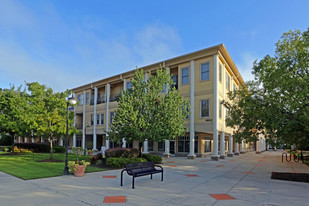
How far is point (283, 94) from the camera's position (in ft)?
36.9

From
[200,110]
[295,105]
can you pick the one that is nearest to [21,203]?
[295,105]

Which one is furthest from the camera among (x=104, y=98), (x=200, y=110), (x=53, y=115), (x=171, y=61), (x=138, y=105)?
(x=104, y=98)

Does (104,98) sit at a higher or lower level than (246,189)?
higher

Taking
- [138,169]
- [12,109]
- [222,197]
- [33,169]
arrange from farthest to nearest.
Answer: [12,109], [33,169], [138,169], [222,197]

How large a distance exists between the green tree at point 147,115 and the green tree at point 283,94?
478 centimetres

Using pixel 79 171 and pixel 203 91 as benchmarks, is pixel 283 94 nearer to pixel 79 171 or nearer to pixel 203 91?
pixel 79 171

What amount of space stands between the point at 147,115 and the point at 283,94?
8768 mm

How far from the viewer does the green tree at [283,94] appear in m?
10.6

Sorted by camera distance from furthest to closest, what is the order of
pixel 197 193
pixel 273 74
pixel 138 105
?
pixel 138 105
pixel 273 74
pixel 197 193

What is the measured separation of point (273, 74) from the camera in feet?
38.1

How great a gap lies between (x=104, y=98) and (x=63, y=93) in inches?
653

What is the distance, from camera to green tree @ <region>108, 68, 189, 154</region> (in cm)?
1595

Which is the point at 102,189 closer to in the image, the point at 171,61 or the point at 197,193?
the point at 197,193

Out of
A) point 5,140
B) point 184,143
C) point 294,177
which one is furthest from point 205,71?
point 5,140
